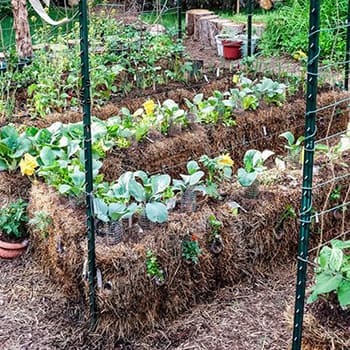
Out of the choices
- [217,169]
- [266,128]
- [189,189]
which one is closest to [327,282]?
[189,189]

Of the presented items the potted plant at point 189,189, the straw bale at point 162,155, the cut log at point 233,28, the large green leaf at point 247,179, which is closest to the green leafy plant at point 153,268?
the potted plant at point 189,189

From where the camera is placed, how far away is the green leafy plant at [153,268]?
9.00 feet

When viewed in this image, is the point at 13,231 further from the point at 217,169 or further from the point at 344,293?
the point at 344,293

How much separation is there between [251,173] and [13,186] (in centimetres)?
132

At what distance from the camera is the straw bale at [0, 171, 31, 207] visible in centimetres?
358

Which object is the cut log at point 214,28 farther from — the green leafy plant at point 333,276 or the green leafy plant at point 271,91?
the green leafy plant at point 333,276

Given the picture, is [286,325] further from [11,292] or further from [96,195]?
[11,292]

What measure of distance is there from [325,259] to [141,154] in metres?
1.70

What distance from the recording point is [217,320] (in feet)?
9.43

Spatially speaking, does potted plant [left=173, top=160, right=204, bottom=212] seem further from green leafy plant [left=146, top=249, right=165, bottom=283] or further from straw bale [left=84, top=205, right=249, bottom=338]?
green leafy plant [left=146, top=249, right=165, bottom=283]

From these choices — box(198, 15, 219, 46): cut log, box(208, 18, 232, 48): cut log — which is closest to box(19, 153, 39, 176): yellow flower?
box(208, 18, 232, 48): cut log

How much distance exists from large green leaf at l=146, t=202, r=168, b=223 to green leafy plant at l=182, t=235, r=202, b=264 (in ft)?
0.50

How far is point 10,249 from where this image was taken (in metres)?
3.34

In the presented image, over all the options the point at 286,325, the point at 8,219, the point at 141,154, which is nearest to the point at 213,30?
the point at 141,154
